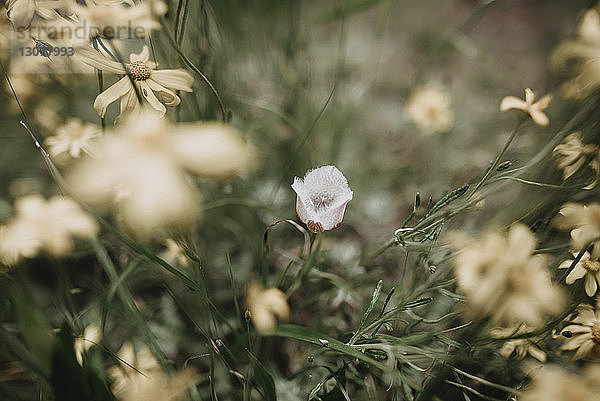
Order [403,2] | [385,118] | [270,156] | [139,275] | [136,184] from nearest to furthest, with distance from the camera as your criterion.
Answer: [136,184], [139,275], [270,156], [385,118], [403,2]

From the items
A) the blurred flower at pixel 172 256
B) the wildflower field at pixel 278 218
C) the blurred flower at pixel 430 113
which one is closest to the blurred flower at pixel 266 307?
the wildflower field at pixel 278 218

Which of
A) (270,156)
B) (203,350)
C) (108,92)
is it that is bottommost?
(203,350)

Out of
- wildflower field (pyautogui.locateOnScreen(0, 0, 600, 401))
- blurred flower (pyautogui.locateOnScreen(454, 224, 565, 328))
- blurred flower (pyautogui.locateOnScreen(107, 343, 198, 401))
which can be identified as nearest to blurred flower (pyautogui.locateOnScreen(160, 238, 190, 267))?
wildflower field (pyautogui.locateOnScreen(0, 0, 600, 401))

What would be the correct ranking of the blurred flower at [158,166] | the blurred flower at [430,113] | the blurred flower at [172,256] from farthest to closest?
the blurred flower at [430,113] → the blurred flower at [172,256] → the blurred flower at [158,166]

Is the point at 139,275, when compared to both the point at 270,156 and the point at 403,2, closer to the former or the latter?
the point at 270,156

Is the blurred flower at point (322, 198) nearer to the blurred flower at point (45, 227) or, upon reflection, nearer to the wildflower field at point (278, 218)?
the wildflower field at point (278, 218)

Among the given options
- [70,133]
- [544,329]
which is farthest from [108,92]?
[544,329]

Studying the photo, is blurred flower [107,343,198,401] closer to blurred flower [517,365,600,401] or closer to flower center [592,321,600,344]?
blurred flower [517,365,600,401]
